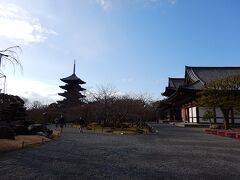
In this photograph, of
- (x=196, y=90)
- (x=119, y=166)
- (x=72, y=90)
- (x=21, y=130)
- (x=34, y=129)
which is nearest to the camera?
(x=119, y=166)

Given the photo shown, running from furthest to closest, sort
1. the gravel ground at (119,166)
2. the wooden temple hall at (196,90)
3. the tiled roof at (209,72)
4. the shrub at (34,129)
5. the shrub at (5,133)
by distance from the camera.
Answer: the tiled roof at (209,72), the wooden temple hall at (196,90), the shrub at (34,129), the shrub at (5,133), the gravel ground at (119,166)

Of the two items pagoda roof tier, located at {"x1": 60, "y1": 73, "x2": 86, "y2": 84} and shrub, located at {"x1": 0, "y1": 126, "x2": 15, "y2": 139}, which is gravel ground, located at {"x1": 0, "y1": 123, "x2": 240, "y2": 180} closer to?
shrub, located at {"x1": 0, "y1": 126, "x2": 15, "y2": 139}

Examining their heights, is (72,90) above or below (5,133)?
above

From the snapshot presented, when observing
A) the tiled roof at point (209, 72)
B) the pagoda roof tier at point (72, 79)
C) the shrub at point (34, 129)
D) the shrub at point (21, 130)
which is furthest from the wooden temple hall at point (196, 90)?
the pagoda roof tier at point (72, 79)

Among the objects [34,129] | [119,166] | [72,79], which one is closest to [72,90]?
[72,79]

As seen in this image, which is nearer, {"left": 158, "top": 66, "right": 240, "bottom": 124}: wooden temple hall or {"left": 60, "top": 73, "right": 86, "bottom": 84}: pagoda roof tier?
{"left": 158, "top": 66, "right": 240, "bottom": 124}: wooden temple hall

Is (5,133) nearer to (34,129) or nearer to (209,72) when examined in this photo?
(34,129)

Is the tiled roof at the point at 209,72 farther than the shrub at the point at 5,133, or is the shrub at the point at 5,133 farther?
the tiled roof at the point at 209,72

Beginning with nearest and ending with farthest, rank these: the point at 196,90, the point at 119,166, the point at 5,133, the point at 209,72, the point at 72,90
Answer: the point at 119,166 → the point at 5,133 → the point at 196,90 → the point at 209,72 → the point at 72,90

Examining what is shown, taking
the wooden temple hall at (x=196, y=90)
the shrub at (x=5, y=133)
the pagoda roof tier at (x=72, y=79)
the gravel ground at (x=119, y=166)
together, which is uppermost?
the pagoda roof tier at (x=72, y=79)

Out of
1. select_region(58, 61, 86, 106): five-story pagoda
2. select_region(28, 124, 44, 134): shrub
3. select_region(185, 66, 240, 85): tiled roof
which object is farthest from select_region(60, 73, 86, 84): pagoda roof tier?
select_region(28, 124, 44, 134): shrub

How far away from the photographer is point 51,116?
6047 cm

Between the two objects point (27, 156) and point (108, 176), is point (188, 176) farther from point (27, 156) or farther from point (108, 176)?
point (27, 156)

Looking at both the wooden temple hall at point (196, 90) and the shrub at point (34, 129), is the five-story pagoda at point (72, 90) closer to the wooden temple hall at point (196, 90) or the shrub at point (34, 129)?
the wooden temple hall at point (196, 90)
